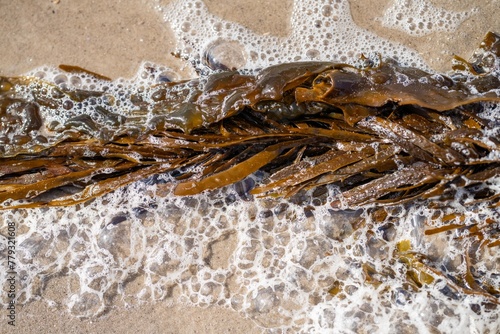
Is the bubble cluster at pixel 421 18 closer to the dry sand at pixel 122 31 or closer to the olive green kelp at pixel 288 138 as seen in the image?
the dry sand at pixel 122 31

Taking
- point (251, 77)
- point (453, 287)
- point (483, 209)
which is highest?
point (251, 77)

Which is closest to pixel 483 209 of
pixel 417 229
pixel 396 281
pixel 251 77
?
pixel 417 229

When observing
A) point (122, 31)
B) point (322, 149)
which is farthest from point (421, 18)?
point (122, 31)

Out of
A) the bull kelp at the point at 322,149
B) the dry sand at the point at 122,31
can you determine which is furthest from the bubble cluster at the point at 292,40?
the bull kelp at the point at 322,149

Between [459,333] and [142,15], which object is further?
[142,15]

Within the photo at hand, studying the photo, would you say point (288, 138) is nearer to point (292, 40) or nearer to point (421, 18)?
point (292, 40)

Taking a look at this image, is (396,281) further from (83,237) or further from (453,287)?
(83,237)

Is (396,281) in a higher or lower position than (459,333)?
higher
